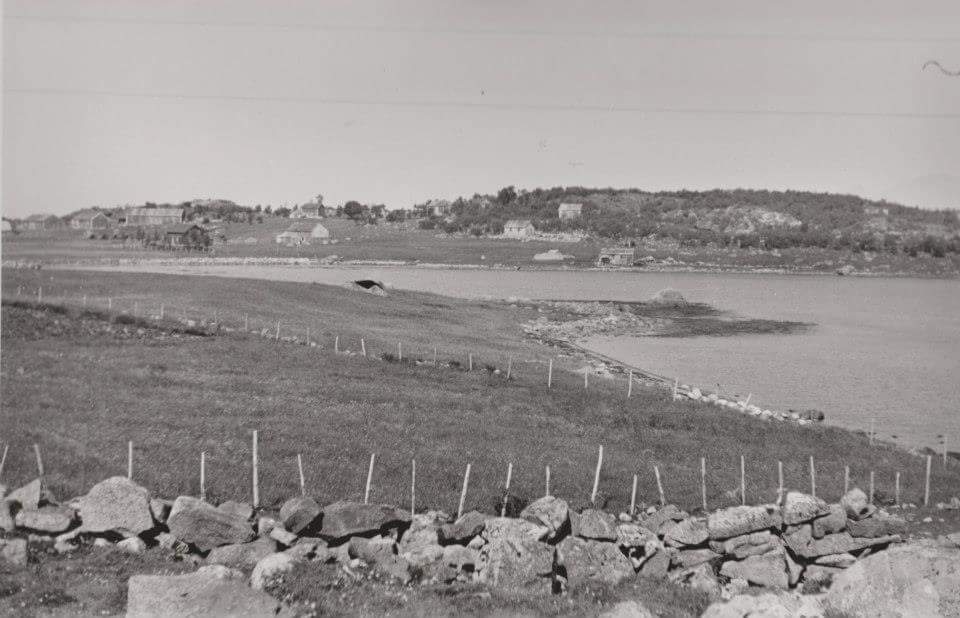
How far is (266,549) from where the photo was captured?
46.3 feet

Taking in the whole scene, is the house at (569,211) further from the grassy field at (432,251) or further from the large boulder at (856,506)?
the large boulder at (856,506)

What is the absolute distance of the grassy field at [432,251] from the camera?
28.7 meters

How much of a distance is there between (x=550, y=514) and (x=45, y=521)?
10.2 metres

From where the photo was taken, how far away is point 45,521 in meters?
13.9

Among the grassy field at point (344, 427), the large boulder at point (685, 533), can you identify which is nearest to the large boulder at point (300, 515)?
the grassy field at point (344, 427)

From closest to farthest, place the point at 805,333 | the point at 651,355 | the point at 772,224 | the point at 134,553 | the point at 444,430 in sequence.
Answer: the point at 134,553 < the point at 444,430 < the point at 651,355 < the point at 805,333 < the point at 772,224

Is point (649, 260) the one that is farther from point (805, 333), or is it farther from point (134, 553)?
point (134, 553)

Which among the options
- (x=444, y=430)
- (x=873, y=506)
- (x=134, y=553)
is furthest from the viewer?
(x=444, y=430)

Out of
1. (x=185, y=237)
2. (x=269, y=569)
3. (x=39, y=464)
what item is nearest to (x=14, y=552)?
(x=269, y=569)

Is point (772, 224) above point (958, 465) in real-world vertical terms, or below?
above

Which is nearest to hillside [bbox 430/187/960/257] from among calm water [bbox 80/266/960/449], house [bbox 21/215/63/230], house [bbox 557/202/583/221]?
house [bbox 557/202/583/221]

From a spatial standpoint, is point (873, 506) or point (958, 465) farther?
point (958, 465)

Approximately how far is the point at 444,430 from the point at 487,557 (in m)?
8.91

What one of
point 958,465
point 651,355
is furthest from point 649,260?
point 958,465
